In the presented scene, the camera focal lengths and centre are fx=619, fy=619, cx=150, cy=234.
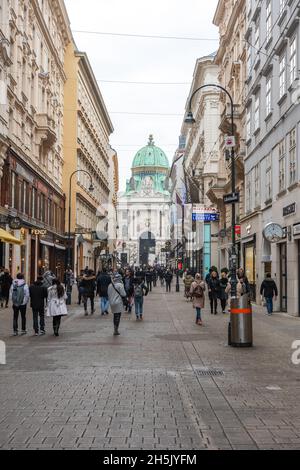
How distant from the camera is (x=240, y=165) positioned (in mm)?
35062

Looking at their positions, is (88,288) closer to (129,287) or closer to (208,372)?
(129,287)

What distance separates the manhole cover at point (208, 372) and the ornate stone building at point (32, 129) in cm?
2099

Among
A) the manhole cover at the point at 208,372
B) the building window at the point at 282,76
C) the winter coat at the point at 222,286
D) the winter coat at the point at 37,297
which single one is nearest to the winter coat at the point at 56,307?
the winter coat at the point at 37,297

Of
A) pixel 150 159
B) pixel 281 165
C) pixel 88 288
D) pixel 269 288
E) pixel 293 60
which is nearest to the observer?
pixel 293 60

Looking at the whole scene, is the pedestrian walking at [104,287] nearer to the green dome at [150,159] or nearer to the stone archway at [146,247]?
the stone archway at [146,247]

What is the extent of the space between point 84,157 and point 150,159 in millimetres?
127936

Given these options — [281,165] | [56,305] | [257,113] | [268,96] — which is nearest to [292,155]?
[281,165]

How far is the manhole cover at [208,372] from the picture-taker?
10656 mm

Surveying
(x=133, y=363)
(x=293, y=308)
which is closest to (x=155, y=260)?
(x=293, y=308)

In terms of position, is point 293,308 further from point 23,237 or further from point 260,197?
point 23,237

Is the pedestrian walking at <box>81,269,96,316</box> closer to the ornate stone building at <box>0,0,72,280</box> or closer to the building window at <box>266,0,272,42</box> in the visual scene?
the ornate stone building at <box>0,0,72,280</box>

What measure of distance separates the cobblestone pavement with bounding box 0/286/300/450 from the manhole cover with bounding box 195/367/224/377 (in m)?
0.14

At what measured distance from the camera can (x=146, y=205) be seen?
→ 18262 cm
